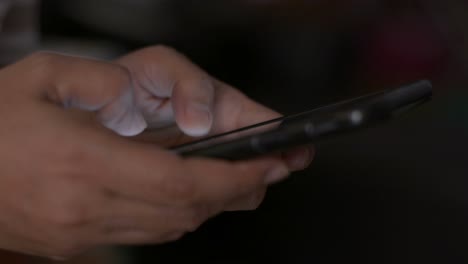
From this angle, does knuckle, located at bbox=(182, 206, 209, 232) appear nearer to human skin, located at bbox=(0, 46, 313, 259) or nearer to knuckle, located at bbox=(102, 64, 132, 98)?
human skin, located at bbox=(0, 46, 313, 259)

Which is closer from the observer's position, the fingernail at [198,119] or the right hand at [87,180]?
the right hand at [87,180]

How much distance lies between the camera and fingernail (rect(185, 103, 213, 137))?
16.9 inches

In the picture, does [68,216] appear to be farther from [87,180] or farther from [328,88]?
[328,88]

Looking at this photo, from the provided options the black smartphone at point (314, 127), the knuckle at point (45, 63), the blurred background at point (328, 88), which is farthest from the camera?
the blurred background at point (328, 88)

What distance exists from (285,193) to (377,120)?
40 centimetres

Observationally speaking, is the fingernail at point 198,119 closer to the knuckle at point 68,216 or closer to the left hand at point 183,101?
the left hand at point 183,101

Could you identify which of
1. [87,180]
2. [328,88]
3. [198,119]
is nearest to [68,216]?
[87,180]

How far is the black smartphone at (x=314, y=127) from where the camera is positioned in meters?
0.28

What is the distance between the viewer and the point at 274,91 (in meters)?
0.79

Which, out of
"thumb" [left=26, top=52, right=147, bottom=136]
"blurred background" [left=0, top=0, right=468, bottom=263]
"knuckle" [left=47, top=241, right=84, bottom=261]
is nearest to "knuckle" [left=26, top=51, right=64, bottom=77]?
"thumb" [left=26, top=52, right=147, bottom=136]

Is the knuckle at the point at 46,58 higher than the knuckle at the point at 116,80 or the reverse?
higher

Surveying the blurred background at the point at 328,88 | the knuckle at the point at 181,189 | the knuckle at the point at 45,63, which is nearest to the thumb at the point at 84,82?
the knuckle at the point at 45,63

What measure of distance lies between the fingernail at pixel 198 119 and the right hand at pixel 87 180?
Result: 81 mm

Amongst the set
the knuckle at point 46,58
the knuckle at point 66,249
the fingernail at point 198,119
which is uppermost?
the knuckle at point 46,58
